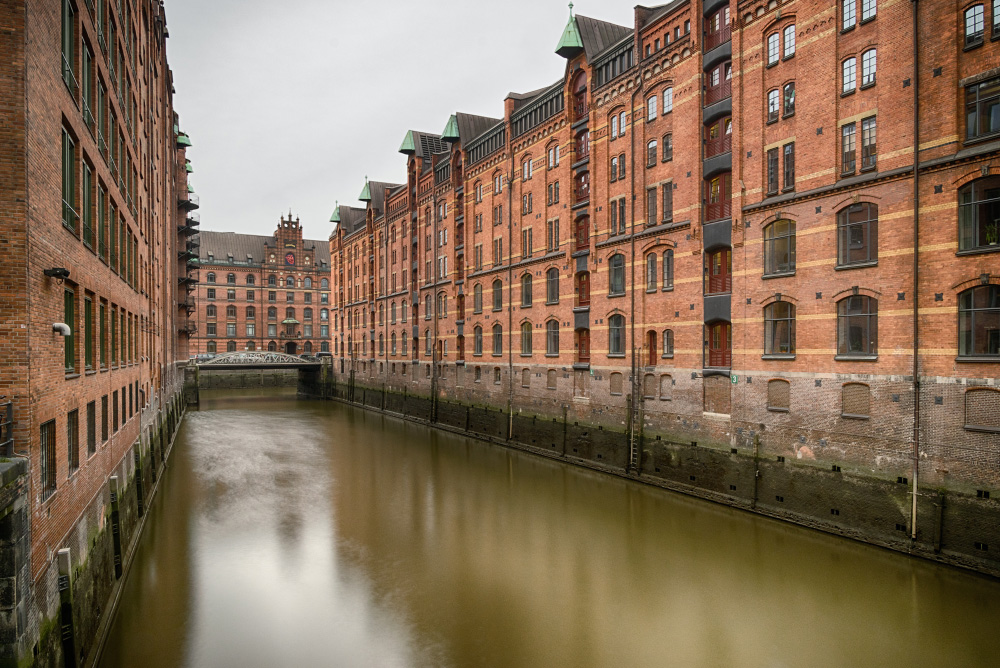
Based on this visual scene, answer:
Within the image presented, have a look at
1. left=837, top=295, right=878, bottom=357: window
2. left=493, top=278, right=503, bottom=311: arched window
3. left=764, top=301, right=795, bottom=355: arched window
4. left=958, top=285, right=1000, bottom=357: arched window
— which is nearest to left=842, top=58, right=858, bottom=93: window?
left=837, top=295, right=878, bottom=357: window

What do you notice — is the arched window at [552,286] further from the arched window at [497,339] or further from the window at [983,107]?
the window at [983,107]

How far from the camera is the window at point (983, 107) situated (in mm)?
12758

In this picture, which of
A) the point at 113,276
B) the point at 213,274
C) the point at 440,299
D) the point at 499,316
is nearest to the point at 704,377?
the point at 499,316

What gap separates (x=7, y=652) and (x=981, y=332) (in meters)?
16.6

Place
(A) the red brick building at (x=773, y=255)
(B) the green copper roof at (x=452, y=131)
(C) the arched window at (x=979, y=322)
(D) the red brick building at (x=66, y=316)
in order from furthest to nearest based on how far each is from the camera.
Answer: (B) the green copper roof at (x=452, y=131), (A) the red brick building at (x=773, y=255), (C) the arched window at (x=979, y=322), (D) the red brick building at (x=66, y=316)

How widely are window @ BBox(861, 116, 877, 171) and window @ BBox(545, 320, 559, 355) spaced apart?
14527 mm

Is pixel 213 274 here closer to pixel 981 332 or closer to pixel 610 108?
pixel 610 108

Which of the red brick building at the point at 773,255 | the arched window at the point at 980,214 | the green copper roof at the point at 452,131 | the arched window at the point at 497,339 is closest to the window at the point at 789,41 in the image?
the red brick building at the point at 773,255

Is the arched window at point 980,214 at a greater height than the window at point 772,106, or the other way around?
the window at point 772,106

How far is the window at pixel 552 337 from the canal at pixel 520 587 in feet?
25.1

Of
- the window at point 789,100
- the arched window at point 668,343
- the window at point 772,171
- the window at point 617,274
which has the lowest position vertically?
the arched window at point 668,343

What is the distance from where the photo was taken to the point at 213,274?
7150 centimetres

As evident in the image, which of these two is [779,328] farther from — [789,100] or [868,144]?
[789,100]

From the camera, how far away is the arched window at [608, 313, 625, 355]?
23.6m
